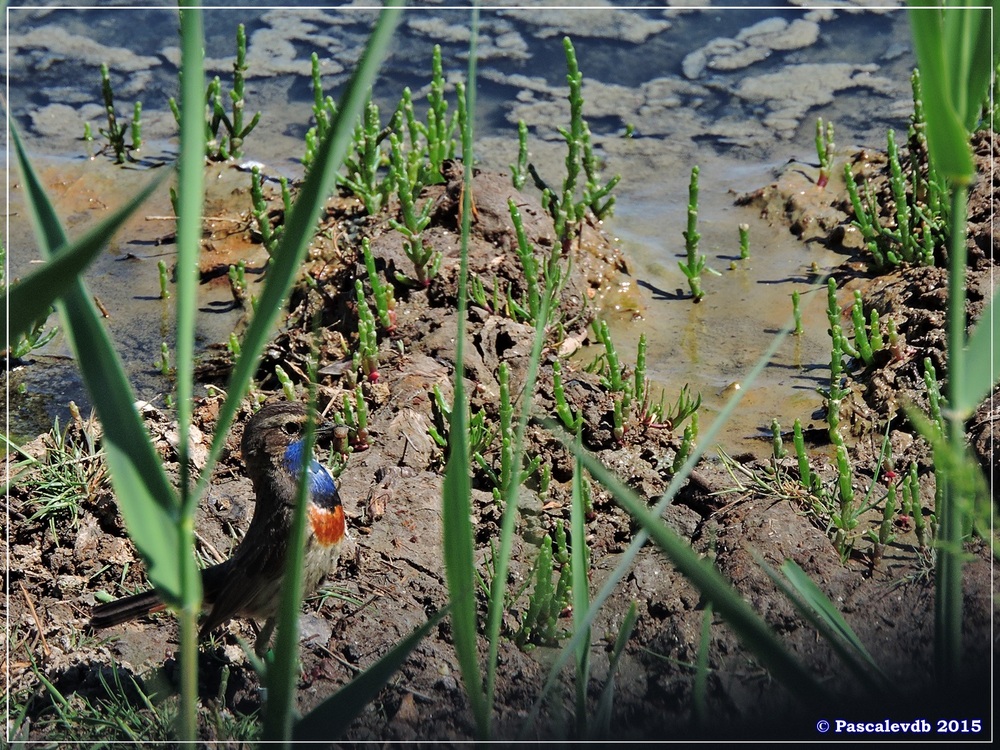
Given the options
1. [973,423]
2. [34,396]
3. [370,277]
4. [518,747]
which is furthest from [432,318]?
[518,747]

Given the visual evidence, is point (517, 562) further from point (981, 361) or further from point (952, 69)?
point (952, 69)

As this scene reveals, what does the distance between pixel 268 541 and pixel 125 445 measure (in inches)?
62.4

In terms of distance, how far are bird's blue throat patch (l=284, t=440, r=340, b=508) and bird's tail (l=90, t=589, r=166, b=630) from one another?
550mm

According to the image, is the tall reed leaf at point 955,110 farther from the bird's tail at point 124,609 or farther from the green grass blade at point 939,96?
the bird's tail at point 124,609

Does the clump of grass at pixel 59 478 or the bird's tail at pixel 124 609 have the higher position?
the clump of grass at pixel 59 478

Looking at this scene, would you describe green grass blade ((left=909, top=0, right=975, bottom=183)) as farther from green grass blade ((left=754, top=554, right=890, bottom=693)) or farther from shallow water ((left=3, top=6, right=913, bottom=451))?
shallow water ((left=3, top=6, right=913, bottom=451))

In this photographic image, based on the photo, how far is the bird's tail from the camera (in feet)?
10.5

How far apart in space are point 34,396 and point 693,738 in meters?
3.61

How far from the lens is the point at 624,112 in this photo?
7223mm

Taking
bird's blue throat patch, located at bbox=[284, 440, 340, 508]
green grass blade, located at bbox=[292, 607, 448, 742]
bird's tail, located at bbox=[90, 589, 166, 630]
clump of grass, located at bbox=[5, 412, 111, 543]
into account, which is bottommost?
bird's tail, located at bbox=[90, 589, 166, 630]

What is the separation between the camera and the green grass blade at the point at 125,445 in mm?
1746

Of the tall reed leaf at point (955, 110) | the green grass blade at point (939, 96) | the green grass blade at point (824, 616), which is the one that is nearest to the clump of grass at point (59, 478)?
the green grass blade at point (824, 616)

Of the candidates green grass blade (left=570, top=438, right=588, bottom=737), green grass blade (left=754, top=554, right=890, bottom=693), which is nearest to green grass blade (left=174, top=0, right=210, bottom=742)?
green grass blade (left=570, top=438, right=588, bottom=737)

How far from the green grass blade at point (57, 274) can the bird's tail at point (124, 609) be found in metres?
1.61
